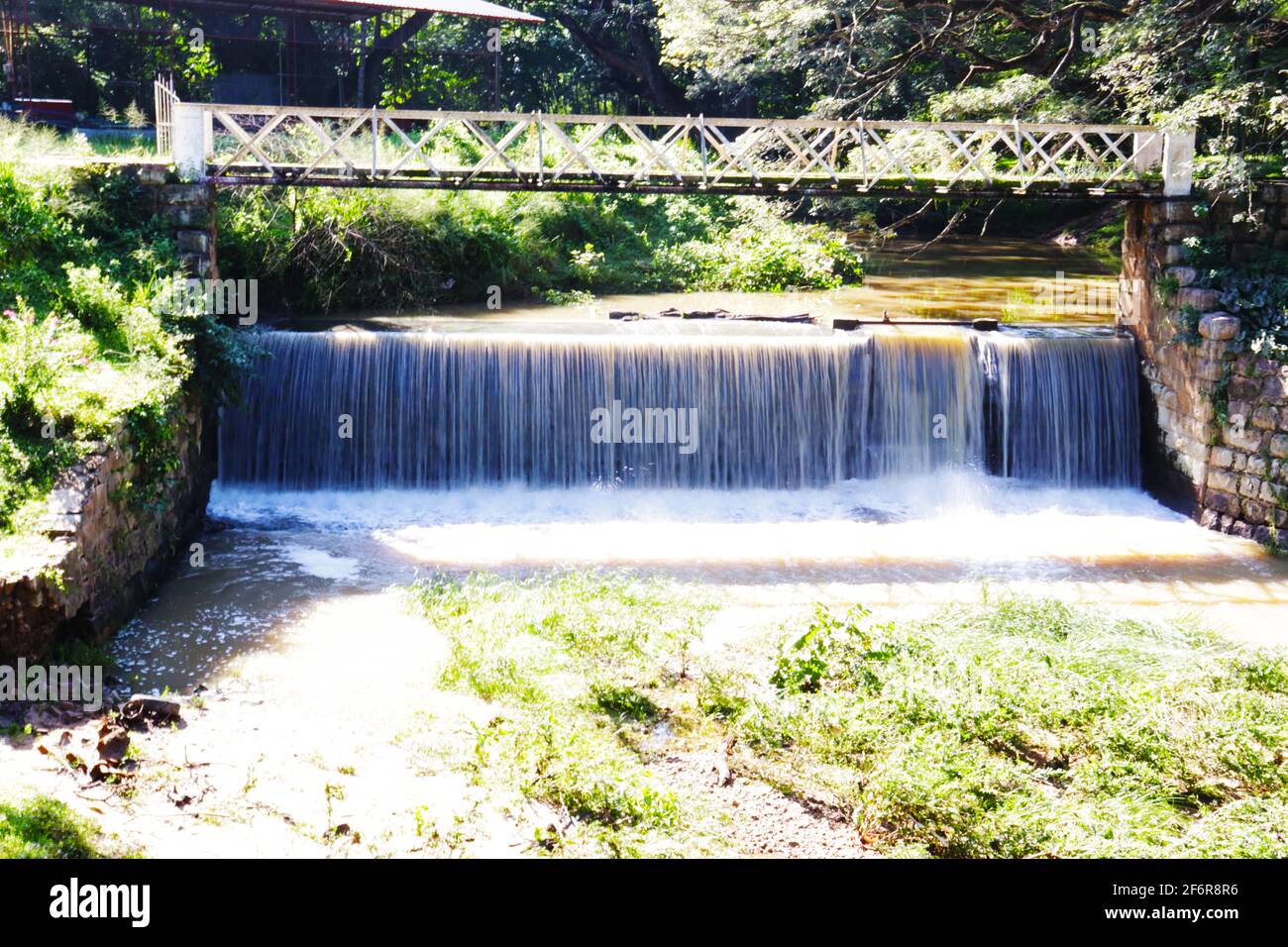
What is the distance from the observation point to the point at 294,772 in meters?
7.58

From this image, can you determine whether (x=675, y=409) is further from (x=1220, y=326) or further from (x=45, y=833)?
(x=45, y=833)

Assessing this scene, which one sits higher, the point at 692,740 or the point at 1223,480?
the point at 1223,480

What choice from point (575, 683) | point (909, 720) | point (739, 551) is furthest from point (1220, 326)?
point (575, 683)

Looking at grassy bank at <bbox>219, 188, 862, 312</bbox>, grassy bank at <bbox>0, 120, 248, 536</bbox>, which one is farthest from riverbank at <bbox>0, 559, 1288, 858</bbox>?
grassy bank at <bbox>219, 188, 862, 312</bbox>

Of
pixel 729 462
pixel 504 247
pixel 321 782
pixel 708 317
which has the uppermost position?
pixel 504 247

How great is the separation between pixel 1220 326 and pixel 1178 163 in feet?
8.02

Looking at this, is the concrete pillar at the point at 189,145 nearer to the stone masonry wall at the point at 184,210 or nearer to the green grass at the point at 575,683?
the stone masonry wall at the point at 184,210

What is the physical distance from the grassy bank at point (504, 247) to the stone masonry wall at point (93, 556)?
6.84 m

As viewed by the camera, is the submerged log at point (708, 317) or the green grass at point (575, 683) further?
the submerged log at point (708, 317)

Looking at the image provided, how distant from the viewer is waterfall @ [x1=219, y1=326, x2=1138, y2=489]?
52.2 feet

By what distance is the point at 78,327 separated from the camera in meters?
12.8

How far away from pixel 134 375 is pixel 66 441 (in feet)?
6.05

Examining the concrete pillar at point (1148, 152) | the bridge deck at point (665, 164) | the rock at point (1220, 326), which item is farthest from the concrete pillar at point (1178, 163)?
the rock at point (1220, 326)

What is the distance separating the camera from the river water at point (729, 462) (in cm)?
1402
